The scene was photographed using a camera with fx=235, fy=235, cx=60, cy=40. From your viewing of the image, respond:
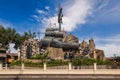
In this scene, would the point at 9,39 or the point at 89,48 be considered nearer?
the point at 89,48

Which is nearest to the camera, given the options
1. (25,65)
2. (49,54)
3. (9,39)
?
(25,65)

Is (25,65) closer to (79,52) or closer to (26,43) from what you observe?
(26,43)

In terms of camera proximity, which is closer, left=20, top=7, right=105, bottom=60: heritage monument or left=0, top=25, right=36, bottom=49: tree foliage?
left=20, top=7, right=105, bottom=60: heritage monument

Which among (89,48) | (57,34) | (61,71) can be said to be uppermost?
(57,34)

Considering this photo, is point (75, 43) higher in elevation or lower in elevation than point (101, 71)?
higher

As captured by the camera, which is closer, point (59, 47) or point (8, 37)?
point (59, 47)

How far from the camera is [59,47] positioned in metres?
54.4

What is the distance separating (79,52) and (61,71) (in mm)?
20309

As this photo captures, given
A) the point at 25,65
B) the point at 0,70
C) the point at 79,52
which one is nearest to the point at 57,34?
the point at 79,52

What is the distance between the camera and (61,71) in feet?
121

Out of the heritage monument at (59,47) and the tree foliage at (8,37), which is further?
the tree foliage at (8,37)

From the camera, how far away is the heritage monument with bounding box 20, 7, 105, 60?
2089 inches

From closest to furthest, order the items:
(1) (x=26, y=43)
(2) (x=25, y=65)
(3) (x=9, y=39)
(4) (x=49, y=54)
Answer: (2) (x=25, y=65) < (4) (x=49, y=54) < (1) (x=26, y=43) < (3) (x=9, y=39)

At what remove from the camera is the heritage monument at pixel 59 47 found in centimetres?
5306
